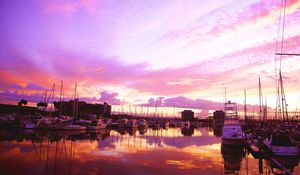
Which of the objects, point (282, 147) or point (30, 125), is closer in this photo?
point (282, 147)

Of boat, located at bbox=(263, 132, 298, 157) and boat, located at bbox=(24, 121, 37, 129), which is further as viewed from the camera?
boat, located at bbox=(24, 121, 37, 129)

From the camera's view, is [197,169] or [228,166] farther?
[228,166]

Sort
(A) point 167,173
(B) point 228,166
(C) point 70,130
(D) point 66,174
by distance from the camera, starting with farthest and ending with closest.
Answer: (C) point 70,130
(B) point 228,166
(A) point 167,173
(D) point 66,174

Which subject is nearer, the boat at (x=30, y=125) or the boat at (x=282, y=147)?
the boat at (x=282, y=147)

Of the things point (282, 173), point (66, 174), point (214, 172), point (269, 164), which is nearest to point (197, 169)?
point (214, 172)

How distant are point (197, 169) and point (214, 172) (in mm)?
1419

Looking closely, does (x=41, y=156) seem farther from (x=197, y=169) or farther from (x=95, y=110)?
(x=95, y=110)

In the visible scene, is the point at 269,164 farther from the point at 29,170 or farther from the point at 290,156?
the point at 29,170

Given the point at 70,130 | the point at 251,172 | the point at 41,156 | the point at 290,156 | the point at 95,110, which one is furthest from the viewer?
the point at 95,110

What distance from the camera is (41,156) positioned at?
2531cm

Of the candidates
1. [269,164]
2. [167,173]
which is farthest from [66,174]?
[269,164]

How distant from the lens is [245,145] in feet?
120

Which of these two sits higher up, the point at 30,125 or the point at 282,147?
the point at 30,125

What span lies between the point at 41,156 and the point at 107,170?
8583 millimetres
